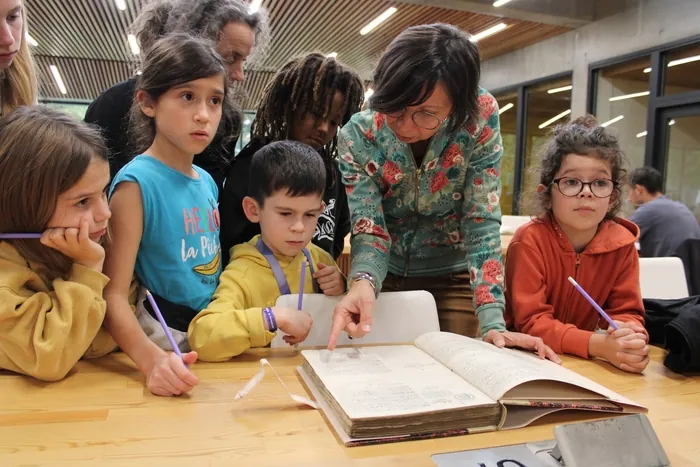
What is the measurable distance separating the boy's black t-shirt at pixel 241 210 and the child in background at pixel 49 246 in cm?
57

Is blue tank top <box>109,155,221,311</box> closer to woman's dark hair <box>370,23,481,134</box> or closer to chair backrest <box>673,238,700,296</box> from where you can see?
woman's dark hair <box>370,23,481,134</box>

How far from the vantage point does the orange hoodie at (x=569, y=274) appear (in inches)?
55.7

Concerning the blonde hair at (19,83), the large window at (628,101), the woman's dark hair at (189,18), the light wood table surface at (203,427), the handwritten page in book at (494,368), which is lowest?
the light wood table surface at (203,427)

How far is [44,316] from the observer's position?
923 millimetres

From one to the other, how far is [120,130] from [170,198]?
62 cm

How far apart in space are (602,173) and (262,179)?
3.04ft

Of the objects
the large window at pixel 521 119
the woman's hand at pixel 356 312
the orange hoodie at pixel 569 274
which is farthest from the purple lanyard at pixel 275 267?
the large window at pixel 521 119

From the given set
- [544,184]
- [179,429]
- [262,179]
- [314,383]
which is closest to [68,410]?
[179,429]

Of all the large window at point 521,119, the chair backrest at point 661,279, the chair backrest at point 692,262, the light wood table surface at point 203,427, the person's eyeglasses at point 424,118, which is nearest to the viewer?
the light wood table surface at point 203,427

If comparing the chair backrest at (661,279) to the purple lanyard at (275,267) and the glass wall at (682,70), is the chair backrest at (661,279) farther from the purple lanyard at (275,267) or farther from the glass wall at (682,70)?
the glass wall at (682,70)

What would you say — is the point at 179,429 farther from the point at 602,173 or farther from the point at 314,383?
the point at 602,173

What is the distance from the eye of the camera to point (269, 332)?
1.11 m

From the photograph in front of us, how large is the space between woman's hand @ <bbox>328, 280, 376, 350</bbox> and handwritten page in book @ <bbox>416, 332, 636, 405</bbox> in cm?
14

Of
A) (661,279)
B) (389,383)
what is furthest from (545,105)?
(389,383)
